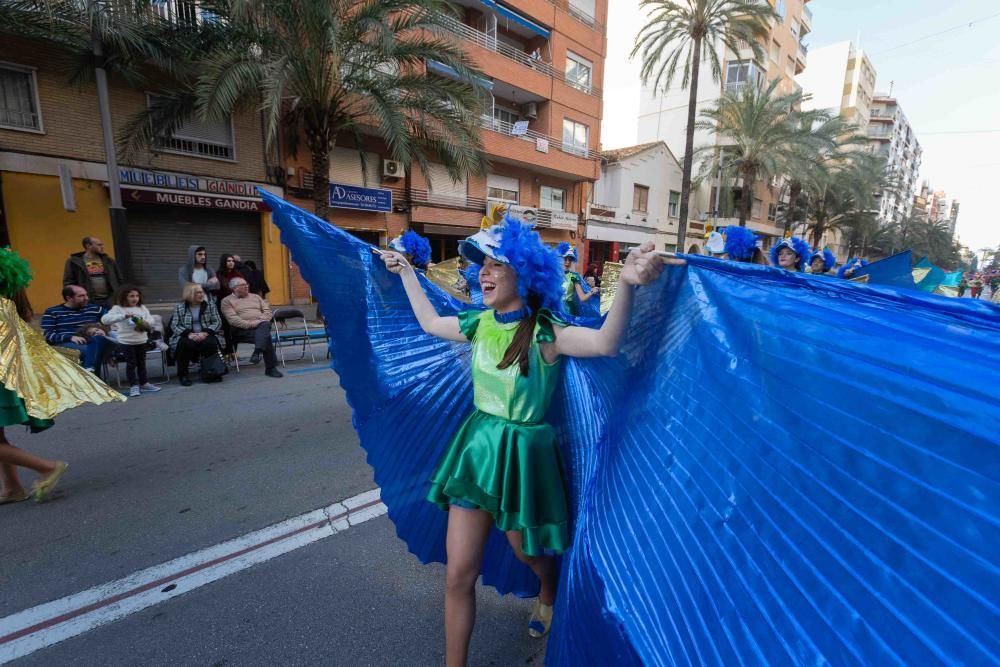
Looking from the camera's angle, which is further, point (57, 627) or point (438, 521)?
point (438, 521)

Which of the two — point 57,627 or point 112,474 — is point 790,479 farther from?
point 112,474

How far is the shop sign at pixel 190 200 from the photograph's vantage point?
1134cm

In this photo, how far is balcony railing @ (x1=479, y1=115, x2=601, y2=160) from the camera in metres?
18.6

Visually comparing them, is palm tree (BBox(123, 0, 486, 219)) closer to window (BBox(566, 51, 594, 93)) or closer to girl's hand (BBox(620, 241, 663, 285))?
girl's hand (BBox(620, 241, 663, 285))

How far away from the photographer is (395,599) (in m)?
2.38

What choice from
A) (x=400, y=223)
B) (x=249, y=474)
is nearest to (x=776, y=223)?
(x=400, y=223)

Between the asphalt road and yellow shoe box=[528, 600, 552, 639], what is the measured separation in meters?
0.04

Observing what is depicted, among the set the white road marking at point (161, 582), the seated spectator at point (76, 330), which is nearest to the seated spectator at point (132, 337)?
the seated spectator at point (76, 330)

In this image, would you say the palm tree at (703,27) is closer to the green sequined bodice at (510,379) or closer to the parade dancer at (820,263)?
the parade dancer at (820,263)

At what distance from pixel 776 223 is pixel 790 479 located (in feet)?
145

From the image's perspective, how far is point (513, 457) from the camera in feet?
5.77

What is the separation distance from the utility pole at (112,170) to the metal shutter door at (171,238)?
7.58ft

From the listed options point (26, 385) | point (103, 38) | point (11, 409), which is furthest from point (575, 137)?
point (11, 409)

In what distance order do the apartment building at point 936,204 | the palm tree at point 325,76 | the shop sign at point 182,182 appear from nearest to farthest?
the palm tree at point 325,76 < the shop sign at point 182,182 < the apartment building at point 936,204
